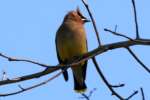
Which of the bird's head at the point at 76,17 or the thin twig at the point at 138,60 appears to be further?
the bird's head at the point at 76,17

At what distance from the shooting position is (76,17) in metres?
7.73

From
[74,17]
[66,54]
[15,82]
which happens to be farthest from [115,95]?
[74,17]

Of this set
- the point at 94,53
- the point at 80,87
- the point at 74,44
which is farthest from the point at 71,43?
the point at 94,53

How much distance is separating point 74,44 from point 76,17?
0.74 metres

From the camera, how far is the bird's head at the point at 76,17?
7.61 m

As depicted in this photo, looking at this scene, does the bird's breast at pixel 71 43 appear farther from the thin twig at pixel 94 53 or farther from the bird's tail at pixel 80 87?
the thin twig at pixel 94 53

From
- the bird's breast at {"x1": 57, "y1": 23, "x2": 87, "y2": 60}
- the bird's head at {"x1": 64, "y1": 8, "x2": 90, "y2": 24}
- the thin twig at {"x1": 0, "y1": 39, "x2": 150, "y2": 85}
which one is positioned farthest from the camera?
the bird's head at {"x1": 64, "y1": 8, "x2": 90, "y2": 24}

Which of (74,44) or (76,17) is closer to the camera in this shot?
(74,44)

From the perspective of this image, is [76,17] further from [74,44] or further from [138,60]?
[138,60]

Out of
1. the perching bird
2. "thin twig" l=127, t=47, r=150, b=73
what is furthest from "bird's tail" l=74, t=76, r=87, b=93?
"thin twig" l=127, t=47, r=150, b=73

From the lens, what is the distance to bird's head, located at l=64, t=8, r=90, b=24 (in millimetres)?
7610

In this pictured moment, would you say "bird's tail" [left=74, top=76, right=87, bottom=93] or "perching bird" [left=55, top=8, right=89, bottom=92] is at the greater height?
"perching bird" [left=55, top=8, right=89, bottom=92]

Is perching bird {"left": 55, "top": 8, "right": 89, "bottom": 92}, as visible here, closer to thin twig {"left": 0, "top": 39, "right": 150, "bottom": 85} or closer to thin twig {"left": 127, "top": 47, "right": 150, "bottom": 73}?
thin twig {"left": 0, "top": 39, "right": 150, "bottom": 85}

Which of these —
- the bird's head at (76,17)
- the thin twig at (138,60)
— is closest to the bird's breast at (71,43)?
the bird's head at (76,17)
